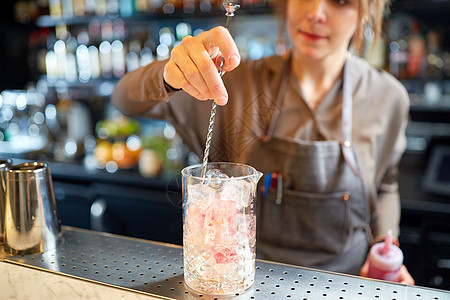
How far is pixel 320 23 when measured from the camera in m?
1.30

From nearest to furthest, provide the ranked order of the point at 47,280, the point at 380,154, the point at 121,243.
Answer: the point at 47,280, the point at 121,243, the point at 380,154

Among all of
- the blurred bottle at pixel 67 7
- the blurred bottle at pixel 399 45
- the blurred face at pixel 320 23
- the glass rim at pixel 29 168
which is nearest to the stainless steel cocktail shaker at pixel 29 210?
the glass rim at pixel 29 168

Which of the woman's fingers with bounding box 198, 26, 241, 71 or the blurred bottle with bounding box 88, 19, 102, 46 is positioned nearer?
the woman's fingers with bounding box 198, 26, 241, 71

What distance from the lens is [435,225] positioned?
212 centimetres

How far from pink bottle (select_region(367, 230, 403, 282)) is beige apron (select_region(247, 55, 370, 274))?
0.39 metres

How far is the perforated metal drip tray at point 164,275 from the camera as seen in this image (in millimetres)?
824

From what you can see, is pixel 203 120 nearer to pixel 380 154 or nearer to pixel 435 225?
pixel 380 154

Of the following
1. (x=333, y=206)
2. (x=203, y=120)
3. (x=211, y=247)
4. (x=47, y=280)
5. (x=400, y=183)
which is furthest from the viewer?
(x=400, y=183)

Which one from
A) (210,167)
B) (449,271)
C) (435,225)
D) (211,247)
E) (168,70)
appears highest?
(168,70)

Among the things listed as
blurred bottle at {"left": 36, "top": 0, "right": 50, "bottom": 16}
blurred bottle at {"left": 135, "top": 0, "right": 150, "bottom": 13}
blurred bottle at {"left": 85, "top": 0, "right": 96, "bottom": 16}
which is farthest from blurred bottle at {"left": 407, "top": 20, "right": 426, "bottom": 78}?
blurred bottle at {"left": 36, "top": 0, "right": 50, "bottom": 16}

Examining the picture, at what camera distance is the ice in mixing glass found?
747mm

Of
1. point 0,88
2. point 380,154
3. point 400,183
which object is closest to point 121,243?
point 380,154

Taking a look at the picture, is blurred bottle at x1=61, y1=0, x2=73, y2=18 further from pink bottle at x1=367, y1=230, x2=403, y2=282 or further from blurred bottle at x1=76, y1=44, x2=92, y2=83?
pink bottle at x1=367, y1=230, x2=403, y2=282

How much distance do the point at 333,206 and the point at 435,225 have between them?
0.96 meters
